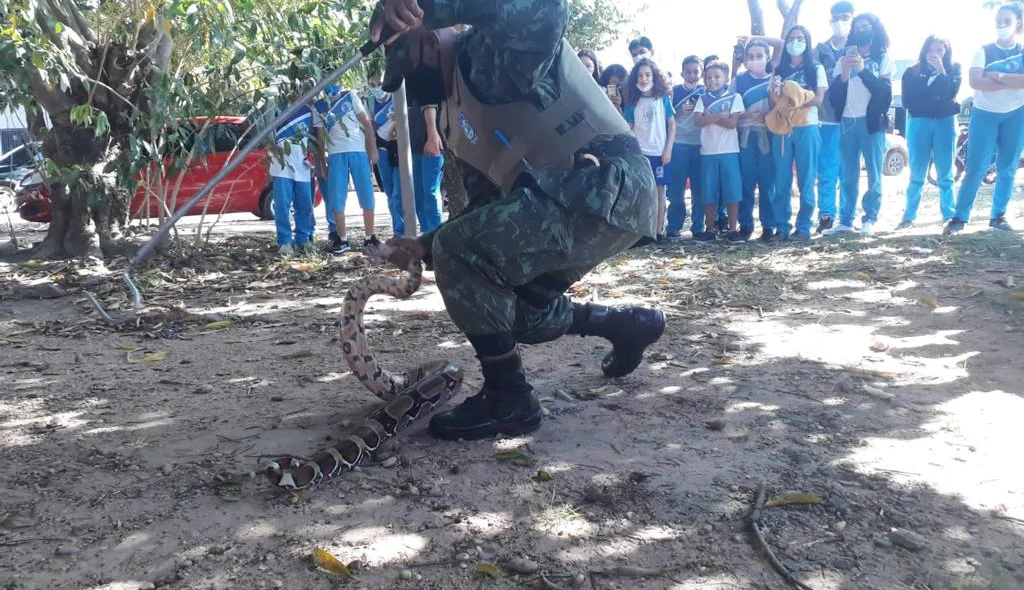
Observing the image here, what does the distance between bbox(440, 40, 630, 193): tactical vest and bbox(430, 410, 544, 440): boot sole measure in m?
0.99

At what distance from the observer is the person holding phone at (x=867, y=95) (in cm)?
870

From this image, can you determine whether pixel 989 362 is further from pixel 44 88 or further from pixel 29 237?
pixel 29 237

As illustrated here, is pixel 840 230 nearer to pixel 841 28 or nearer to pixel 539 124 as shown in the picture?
pixel 841 28

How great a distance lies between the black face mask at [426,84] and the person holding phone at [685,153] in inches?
258

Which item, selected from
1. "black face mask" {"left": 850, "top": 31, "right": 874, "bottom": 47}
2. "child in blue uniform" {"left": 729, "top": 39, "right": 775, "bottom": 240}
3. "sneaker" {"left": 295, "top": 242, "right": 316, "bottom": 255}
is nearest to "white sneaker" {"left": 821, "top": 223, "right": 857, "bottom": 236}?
"child in blue uniform" {"left": 729, "top": 39, "right": 775, "bottom": 240}

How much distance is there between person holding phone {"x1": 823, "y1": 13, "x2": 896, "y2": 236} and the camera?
343 inches

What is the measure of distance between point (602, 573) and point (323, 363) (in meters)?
2.63

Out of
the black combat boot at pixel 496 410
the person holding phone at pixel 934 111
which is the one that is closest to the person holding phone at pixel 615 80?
the person holding phone at pixel 934 111

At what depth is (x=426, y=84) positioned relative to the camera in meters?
3.24

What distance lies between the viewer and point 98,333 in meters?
5.39

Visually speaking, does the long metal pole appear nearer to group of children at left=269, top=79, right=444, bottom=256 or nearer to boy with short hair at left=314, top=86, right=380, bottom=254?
group of children at left=269, top=79, right=444, bottom=256

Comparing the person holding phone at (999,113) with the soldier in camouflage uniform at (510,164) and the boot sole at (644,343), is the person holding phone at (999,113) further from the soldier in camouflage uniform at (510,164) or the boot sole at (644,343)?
the soldier in camouflage uniform at (510,164)

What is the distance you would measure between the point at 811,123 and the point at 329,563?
25.5 feet

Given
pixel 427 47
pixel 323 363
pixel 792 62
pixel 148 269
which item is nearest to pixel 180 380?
pixel 323 363
